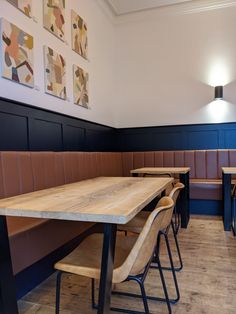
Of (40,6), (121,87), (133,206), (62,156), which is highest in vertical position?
(40,6)

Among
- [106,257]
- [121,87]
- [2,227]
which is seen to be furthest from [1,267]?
[121,87]

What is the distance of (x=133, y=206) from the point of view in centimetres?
115

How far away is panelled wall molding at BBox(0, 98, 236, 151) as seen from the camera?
2314 mm

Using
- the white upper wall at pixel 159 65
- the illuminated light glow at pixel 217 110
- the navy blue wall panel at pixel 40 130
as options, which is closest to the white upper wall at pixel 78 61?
the white upper wall at pixel 159 65

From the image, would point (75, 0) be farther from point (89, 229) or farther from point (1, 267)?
point (1, 267)

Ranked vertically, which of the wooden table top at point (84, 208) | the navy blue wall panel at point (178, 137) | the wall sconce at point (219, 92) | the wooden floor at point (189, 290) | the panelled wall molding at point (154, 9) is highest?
the panelled wall molding at point (154, 9)

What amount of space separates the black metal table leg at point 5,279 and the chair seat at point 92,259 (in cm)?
27

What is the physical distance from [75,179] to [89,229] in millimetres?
563

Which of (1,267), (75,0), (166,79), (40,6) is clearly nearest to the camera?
(1,267)

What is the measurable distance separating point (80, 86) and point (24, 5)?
4.19 feet

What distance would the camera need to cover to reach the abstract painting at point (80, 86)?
3.49 m

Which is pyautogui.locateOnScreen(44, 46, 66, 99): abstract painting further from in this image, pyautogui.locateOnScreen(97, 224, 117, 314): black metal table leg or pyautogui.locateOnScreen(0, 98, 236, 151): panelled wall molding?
pyautogui.locateOnScreen(97, 224, 117, 314): black metal table leg

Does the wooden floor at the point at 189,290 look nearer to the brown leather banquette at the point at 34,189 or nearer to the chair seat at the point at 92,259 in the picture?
the brown leather banquette at the point at 34,189

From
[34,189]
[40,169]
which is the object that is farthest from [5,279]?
[40,169]
